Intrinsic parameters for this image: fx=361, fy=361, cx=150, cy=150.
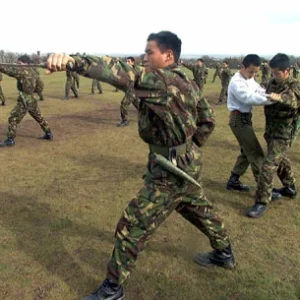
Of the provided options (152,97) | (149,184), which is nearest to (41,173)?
(149,184)

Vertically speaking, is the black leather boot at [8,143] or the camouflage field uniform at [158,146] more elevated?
the camouflage field uniform at [158,146]

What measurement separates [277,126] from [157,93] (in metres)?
2.66

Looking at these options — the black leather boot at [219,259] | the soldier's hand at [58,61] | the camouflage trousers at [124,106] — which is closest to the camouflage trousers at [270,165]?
the black leather boot at [219,259]

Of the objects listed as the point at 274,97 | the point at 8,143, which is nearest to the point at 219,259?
the point at 274,97

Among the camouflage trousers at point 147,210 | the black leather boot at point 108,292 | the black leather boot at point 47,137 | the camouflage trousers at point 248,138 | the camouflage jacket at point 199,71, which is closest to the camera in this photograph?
the camouflage trousers at point 147,210

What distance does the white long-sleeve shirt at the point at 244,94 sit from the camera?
→ 4.29 meters

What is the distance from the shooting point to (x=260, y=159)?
5.23 meters

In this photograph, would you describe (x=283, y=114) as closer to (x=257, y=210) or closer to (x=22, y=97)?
(x=257, y=210)

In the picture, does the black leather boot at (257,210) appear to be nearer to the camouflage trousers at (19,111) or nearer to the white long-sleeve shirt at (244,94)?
the white long-sleeve shirt at (244,94)

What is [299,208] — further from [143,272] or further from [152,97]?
[152,97]

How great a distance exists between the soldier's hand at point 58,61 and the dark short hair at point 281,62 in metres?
2.97

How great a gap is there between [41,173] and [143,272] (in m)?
3.62

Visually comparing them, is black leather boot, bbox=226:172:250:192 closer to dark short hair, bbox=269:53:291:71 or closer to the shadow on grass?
dark short hair, bbox=269:53:291:71

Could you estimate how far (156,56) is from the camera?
2812 mm
